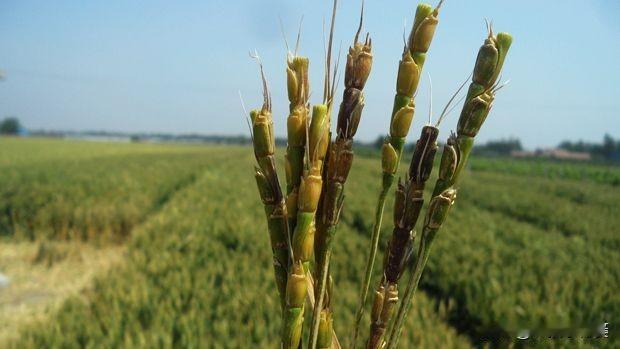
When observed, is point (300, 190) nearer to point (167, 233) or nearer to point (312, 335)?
point (312, 335)

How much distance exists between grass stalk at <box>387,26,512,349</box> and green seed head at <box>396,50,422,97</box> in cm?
7

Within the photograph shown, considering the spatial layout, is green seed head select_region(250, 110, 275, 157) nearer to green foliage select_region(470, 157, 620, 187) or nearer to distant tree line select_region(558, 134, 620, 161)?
green foliage select_region(470, 157, 620, 187)

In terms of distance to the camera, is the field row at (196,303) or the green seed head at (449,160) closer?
the green seed head at (449,160)

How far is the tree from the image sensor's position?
344 ft

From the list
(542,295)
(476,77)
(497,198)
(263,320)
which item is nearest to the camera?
(476,77)

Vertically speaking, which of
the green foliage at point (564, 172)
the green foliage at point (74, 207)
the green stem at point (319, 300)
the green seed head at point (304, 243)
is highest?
the green seed head at point (304, 243)

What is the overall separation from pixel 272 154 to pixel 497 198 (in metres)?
13.5

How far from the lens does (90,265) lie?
7.63m

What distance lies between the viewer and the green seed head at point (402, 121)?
1.99 ft

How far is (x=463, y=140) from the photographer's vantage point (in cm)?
61

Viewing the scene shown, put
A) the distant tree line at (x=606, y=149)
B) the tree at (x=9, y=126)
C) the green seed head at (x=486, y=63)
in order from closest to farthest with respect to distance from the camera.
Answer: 1. the green seed head at (x=486, y=63)
2. the distant tree line at (x=606, y=149)
3. the tree at (x=9, y=126)

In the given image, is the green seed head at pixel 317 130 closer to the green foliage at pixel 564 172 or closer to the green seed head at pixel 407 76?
the green seed head at pixel 407 76

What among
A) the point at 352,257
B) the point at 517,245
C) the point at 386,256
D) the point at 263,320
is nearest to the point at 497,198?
the point at 517,245

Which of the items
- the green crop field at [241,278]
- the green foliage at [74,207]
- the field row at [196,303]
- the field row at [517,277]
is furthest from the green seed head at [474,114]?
the green foliage at [74,207]
